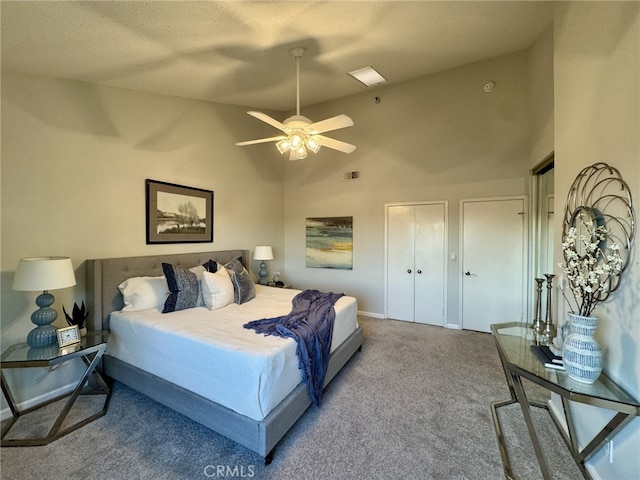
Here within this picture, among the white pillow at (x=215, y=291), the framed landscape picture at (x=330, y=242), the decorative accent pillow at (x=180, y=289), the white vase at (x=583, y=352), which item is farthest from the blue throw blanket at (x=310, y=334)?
the framed landscape picture at (x=330, y=242)

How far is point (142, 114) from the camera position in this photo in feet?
10.2

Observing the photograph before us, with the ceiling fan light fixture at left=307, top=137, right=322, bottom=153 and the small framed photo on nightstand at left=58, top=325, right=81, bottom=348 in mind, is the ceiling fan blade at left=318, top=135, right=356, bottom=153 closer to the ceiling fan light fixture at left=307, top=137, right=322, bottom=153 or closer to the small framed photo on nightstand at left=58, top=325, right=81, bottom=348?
the ceiling fan light fixture at left=307, top=137, right=322, bottom=153

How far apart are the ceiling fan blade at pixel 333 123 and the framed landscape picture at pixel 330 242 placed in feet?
8.15

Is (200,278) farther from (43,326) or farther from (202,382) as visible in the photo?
(202,382)

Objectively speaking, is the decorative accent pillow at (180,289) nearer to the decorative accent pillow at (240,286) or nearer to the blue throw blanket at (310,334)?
the decorative accent pillow at (240,286)

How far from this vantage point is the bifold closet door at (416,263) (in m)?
4.30

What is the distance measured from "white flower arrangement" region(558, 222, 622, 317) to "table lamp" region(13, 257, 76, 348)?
3584 millimetres

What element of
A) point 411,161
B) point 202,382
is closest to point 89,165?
point 202,382

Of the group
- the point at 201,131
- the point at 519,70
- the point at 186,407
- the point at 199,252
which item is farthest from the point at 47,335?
the point at 519,70

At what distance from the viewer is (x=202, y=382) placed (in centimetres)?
195

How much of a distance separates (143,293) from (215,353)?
4.74ft

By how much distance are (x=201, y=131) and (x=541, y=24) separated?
14.4 feet

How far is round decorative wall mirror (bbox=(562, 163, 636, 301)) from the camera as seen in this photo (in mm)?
1411

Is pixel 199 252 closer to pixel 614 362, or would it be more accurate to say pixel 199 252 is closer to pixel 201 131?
pixel 201 131
